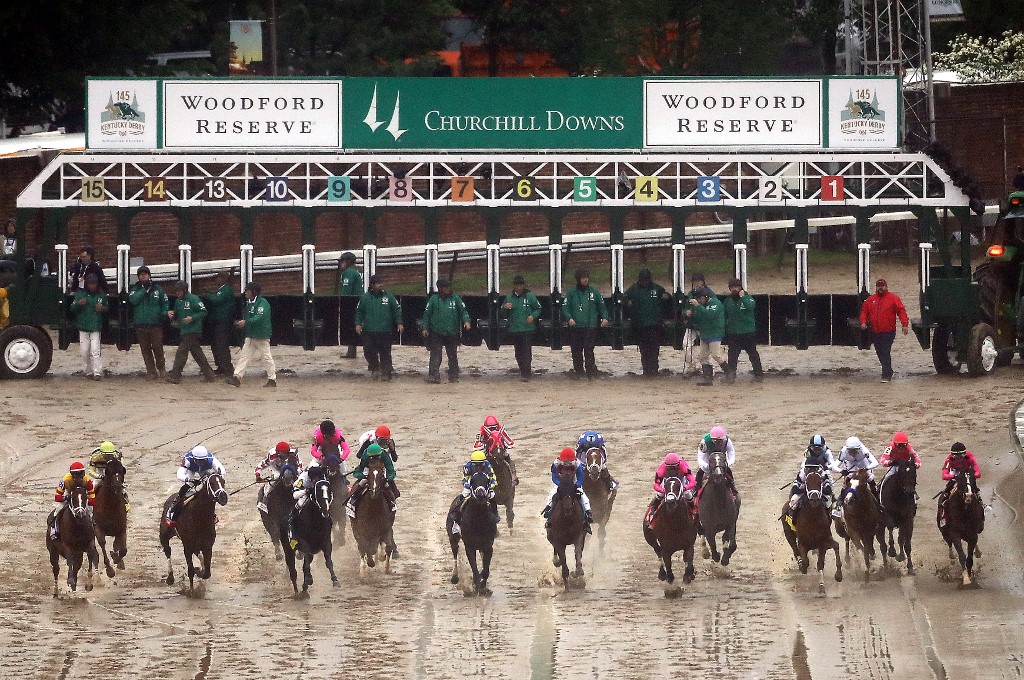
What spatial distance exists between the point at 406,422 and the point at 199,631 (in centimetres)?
911

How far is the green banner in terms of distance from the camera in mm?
25234

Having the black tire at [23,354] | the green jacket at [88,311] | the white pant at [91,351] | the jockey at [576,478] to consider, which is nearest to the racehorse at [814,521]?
the jockey at [576,478]

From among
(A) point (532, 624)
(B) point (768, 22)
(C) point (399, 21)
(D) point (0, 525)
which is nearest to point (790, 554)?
(A) point (532, 624)

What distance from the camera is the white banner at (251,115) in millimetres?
25125

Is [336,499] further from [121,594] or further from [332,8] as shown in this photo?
[332,8]

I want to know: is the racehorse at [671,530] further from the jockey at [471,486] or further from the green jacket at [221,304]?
the green jacket at [221,304]

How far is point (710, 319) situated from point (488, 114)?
173 inches

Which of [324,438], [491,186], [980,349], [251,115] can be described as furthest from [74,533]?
[980,349]

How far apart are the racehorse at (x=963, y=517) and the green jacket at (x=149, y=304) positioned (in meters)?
13.7

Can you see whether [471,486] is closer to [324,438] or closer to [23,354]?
[324,438]

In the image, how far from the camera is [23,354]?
24719 millimetres

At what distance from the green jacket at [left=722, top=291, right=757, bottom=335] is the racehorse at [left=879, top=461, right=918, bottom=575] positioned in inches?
396

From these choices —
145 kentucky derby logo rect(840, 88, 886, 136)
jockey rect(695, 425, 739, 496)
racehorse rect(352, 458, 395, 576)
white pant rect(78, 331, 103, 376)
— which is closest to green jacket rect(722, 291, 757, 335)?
145 kentucky derby logo rect(840, 88, 886, 136)

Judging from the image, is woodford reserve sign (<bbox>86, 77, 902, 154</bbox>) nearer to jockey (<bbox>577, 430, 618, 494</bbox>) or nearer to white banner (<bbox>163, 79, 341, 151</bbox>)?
white banner (<bbox>163, 79, 341, 151</bbox>)
